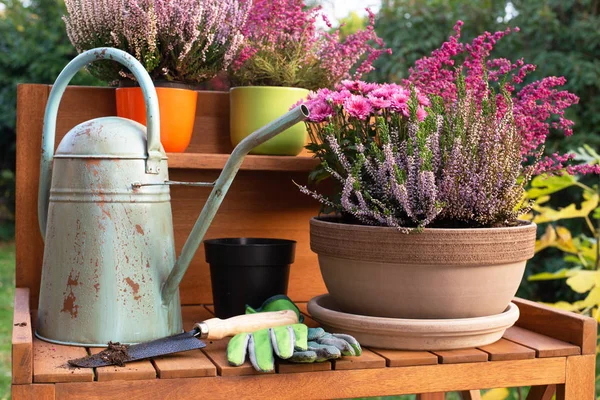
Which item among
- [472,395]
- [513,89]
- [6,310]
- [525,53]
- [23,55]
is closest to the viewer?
[513,89]

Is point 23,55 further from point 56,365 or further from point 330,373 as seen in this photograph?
point 330,373

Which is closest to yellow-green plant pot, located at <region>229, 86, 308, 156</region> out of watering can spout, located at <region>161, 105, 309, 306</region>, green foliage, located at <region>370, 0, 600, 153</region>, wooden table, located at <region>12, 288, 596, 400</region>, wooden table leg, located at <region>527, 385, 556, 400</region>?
watering can spout, located at <region>161, 105, 309, 306</region>

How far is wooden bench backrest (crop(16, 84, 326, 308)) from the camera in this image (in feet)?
4.78

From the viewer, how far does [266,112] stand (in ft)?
4.74

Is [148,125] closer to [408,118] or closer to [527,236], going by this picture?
[408,118]

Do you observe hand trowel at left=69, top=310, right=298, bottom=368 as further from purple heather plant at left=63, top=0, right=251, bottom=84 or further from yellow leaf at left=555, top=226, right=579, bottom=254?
yellow leaf at left=555, top=226, right=579, bottom=254

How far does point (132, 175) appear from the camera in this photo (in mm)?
1140

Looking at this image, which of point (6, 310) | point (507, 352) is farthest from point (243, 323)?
point (6, 310)

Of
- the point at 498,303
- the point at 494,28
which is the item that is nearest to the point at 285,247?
the point at 498,303

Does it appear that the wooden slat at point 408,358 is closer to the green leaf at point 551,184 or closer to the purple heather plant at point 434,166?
the purple heather plant at point 434,166

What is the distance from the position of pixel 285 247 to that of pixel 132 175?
0.35 metres

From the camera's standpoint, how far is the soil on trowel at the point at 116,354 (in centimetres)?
101

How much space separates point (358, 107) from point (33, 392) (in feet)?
2.23

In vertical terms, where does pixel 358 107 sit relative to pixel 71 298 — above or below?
above
